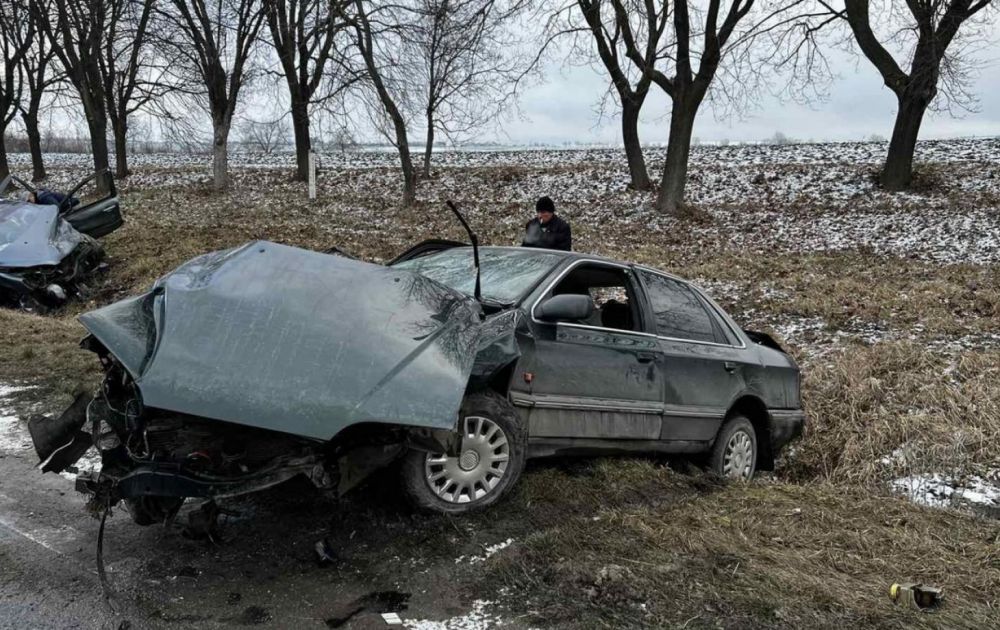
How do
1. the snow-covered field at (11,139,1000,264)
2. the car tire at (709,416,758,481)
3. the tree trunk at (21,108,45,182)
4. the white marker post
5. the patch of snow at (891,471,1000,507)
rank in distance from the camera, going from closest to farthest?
the patch of snow at (891,471,1000,507), the car tire at (709,416,758,481), the snow-covered field at (11,139,1000,264), the white marker post, the tree trunk at (21,108,45,182)

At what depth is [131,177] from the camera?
94.2ft

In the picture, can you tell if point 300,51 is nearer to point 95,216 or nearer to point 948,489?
point 95,216

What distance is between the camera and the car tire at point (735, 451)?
5539mm

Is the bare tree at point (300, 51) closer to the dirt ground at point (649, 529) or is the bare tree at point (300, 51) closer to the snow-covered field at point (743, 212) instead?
the snow-covered field at point (743, 212)

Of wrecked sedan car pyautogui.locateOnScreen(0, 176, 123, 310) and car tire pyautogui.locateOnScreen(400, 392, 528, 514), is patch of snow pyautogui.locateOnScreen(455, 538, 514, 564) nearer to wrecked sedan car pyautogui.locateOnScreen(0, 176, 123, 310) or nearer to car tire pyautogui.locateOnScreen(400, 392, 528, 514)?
car tire pyautogui.locateOnScreen(400, 392, 528, 514)

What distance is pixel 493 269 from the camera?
193 inches

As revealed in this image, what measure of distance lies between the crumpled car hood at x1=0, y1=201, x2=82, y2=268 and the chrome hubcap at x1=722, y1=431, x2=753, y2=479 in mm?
8967

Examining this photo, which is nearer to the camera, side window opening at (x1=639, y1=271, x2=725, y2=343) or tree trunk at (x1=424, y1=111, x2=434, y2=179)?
side window opening at (x1=639, y1=271, x2=725, y2=343)

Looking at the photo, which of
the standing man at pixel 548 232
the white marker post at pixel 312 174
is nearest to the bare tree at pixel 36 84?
the white marker post at pixel 312 174

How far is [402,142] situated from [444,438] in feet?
59.2

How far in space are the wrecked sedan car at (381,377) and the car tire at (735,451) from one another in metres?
0.23

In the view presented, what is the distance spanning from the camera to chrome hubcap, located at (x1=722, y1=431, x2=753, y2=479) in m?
5.64

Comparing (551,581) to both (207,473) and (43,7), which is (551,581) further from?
(43,7)

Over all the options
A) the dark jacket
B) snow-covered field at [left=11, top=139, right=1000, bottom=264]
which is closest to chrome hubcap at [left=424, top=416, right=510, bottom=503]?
the dark jacket
